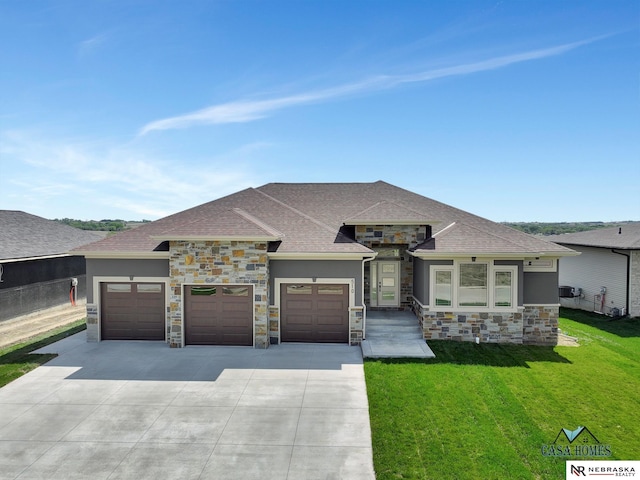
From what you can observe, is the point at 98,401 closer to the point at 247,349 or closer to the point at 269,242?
the point at 247,349

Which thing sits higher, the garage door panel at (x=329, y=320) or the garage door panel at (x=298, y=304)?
the garage door panel at (x=298, y=304)

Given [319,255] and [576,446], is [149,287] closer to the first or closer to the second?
[319,255]

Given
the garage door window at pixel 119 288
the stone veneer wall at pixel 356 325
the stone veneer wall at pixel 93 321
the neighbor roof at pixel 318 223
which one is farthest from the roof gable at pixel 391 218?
the stone veneer wall at pixel 93 321

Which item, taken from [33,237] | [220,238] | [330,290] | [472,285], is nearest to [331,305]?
[330,290]

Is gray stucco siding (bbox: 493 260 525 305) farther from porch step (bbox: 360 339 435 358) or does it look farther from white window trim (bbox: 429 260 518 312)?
porch step (bbox: 360 339 435 358)

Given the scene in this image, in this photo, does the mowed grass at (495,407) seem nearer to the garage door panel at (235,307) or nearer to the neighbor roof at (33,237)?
the garage door panel at (235,307)

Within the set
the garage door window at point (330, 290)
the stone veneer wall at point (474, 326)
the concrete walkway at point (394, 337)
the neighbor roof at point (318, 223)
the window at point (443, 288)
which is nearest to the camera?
the concrete walkway at point (394, 337)

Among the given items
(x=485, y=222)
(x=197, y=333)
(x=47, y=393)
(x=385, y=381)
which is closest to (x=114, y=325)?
(x=197, y=333)
